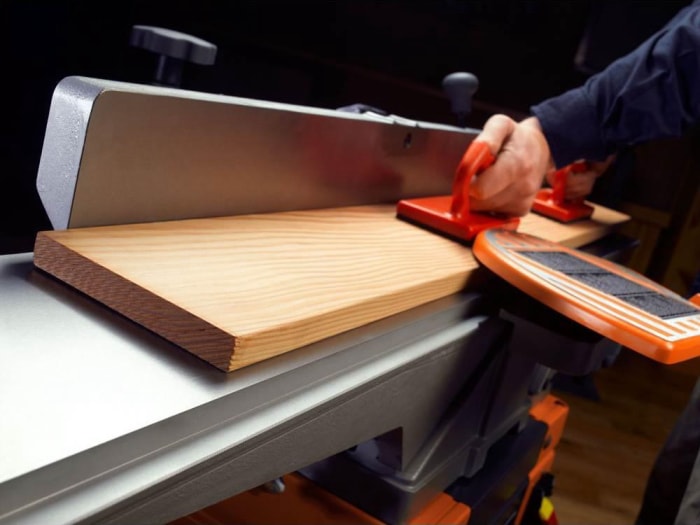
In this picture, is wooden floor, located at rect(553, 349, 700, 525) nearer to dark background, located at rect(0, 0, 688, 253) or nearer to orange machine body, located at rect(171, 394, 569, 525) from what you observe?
dark background, located at rect(0, 0, 688, 253)

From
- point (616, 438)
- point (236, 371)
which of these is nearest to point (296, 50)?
point (236, 371)

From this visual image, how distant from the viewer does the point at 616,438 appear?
8.42 ft

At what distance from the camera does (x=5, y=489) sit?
35 cm

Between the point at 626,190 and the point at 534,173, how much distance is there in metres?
2.24

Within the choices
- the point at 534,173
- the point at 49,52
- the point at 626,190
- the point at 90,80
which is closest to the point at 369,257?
the point at 90,80

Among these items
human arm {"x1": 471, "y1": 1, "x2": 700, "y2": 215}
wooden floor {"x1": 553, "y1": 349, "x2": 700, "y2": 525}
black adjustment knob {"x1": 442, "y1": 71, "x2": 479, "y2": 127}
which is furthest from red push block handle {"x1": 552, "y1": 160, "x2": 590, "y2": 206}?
wooden floor {"x1": 553, "y1": 349, "x2": 700, "y2": 525}

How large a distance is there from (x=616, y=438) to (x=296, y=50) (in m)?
1.71

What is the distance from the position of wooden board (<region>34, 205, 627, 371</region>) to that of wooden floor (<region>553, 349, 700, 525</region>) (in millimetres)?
1512

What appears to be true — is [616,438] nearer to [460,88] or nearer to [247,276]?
[460,88]

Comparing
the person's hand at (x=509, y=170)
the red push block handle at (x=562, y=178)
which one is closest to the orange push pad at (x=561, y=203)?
the red push block handle at (x=562, y=178)

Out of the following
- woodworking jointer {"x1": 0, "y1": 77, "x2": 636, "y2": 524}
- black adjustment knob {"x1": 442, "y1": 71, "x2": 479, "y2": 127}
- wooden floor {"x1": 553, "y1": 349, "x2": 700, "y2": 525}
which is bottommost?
wooden floor {"x1": 553, "y1": 349, "x2": 700, "y2": 525}

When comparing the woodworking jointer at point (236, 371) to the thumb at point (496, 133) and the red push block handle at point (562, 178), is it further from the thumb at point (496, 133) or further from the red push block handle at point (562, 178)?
the red push block handle at point (562, 178)

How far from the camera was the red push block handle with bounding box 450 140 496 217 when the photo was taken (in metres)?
0.96

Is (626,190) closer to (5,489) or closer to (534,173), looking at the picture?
(534,173)
